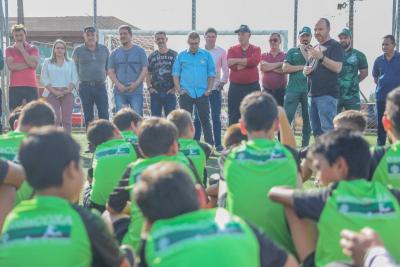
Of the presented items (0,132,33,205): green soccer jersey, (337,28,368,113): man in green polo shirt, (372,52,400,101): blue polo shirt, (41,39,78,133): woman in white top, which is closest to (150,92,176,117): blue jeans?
(41,39,78,133): woman in white top

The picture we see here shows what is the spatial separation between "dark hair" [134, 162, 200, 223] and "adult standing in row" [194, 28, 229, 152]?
7804 millimetres

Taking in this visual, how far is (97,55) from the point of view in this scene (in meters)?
10.5

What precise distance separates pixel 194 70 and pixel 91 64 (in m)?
1.74

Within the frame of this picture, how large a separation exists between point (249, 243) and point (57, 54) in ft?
28.2

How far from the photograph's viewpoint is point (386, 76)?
400 inches

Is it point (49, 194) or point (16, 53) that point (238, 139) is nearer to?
point (49, 194)

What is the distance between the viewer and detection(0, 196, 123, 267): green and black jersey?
8.43 ft

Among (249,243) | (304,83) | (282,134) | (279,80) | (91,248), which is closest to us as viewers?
Answer: (249,243)

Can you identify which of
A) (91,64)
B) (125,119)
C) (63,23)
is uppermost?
(63,23)

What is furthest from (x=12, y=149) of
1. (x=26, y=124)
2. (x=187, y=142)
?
(x=187, y=142)

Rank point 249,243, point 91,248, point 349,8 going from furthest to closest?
point 349,8 < point 91,248 < point 249,243

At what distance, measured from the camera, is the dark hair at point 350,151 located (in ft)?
10.5

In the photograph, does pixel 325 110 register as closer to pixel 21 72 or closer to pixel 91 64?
pixel 91 64

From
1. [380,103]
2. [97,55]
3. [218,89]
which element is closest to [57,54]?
[97,55]
